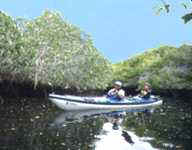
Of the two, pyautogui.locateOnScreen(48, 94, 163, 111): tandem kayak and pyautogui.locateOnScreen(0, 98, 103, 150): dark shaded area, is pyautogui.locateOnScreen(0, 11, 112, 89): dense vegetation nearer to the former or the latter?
pyautogui.locateOnScreen(48, 94, 163, 111): tandem kayak

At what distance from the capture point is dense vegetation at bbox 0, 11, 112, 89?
43.3 meters

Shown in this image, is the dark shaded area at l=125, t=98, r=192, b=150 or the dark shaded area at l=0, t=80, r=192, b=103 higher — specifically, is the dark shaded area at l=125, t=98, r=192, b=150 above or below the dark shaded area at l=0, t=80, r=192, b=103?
below

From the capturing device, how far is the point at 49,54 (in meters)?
47.9

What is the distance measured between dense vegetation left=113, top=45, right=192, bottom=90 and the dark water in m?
24.2

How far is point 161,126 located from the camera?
28172 mm

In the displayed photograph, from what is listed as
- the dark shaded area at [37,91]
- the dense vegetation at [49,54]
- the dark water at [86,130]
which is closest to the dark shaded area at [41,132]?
the dark water at [86,130]

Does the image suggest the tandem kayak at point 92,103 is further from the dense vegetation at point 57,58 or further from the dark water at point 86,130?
the dense vegetation at point 57,58

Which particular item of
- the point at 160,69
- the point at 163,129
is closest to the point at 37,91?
the point at 160,69

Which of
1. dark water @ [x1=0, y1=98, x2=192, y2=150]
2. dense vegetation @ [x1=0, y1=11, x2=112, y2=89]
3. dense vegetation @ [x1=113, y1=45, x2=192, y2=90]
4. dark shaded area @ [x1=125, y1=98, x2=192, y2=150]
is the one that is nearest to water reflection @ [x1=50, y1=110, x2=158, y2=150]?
dark water @ [x1=0, y1=98, x2=192, y2=150]

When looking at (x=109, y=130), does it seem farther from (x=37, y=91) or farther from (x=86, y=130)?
(x=37, y=91)

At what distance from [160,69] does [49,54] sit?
717 inches

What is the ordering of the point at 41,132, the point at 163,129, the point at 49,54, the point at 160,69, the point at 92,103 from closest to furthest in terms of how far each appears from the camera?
the point at 41,132
the point at 163,129
the point at 92,103
the point at 49,54
the point at 160,69

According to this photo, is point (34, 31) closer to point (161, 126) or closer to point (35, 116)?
point (35, 116)

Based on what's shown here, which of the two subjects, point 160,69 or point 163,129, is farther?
point 160,69
